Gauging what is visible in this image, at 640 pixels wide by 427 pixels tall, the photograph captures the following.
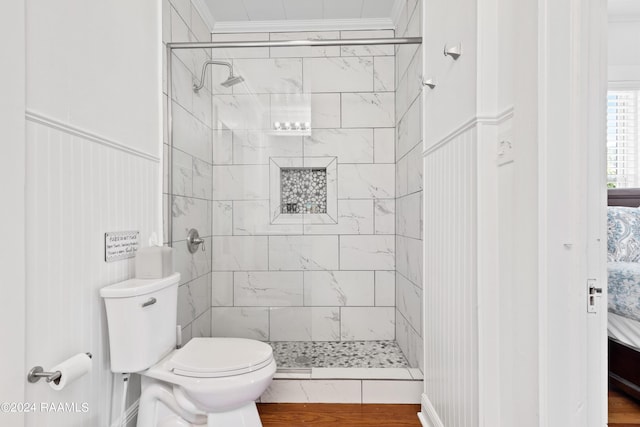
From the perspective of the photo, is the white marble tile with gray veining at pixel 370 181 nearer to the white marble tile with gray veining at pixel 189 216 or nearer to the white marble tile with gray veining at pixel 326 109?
the white marble tile with gray veining at pixel 326 109

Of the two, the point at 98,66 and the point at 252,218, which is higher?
the point at 98,66

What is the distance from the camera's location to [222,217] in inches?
85.0

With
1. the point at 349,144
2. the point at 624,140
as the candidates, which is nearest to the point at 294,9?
the point at 349,144

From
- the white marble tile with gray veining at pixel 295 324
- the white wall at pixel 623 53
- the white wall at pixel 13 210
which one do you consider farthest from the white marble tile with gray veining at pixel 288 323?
the white wall at pixel 623 53

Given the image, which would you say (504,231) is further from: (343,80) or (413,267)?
(343,80)

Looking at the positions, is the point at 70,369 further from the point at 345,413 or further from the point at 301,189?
the point at 301,189

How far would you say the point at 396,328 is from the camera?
8.96 feet

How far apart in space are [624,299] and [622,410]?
503mm

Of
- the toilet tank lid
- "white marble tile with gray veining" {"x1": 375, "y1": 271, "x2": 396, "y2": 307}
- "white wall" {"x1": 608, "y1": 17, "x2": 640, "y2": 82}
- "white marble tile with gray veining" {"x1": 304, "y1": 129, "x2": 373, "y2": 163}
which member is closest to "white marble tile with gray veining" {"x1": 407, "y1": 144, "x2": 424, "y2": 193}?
"white marble tile with gray veining" {"x1": 304, "y1": 129, "x2": 373, "y2": 163}

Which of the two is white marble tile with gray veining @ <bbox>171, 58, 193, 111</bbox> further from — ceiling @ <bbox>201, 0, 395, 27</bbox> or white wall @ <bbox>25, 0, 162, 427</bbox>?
ceiling @ <bbox>201, 0, 395, 27</bbox>

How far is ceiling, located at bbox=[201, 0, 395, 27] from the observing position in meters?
2.60

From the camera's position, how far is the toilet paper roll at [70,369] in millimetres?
1118

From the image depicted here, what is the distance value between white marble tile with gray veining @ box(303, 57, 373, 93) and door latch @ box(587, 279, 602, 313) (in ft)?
7.45

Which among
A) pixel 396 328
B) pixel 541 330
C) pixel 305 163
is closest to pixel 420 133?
pixel 305 163
